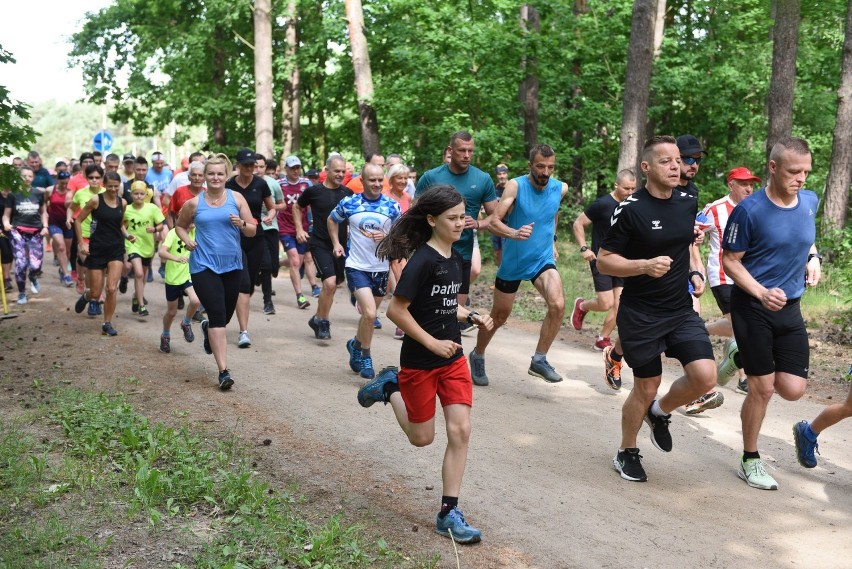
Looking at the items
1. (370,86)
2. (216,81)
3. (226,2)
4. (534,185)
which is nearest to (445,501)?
(534,185)

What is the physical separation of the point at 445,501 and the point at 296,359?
17.7ft

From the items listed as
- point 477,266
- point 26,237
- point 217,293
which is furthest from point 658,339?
point 26,237

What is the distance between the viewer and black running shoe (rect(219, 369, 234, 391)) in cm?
882

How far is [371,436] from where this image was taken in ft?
24.2

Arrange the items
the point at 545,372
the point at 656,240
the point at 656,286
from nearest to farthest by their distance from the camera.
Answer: the point at 656,240
the point at 656,286
the point at 545,372

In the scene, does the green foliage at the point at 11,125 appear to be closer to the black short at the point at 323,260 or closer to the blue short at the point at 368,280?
the black short at the point at 323,260

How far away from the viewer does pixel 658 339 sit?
619cm

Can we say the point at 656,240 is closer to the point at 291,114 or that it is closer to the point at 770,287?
the point at 770,287

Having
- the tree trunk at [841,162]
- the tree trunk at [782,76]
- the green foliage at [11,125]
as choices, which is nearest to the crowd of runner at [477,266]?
the green foliage at [11,125]

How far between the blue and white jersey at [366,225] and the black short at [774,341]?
4.34m

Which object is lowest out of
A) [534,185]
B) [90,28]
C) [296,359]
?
[296,359]

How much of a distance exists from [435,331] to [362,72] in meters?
18.6

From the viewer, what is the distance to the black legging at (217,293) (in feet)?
29.4

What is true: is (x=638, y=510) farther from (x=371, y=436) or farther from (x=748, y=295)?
(x=371, y=436)
